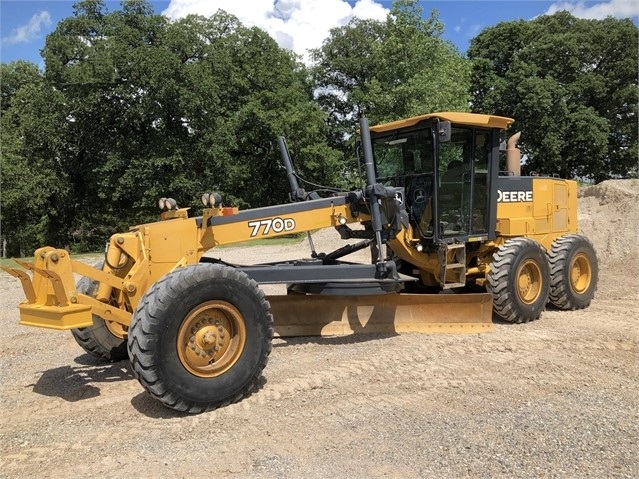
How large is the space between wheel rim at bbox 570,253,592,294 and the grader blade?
2.47m

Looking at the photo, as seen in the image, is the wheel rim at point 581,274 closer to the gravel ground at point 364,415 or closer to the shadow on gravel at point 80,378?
the gravel ground at point 364,415

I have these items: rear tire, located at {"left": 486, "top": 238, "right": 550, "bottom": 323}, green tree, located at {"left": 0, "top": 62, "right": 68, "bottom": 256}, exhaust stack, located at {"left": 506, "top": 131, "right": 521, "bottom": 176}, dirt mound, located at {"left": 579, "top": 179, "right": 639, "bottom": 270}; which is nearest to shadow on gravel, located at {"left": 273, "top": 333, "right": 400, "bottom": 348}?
rear tire, located at {"left": 486, "top": 238, "right": 550, "bottom": 323}

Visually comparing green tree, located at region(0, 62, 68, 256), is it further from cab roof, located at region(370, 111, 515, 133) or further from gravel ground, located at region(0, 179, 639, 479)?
cab roof, located at region(370, 111, 515, 133)

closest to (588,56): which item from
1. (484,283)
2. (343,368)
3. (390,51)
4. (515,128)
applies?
(515,128)

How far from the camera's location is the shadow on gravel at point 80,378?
5.09 meters

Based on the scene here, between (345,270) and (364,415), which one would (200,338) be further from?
(345,270)

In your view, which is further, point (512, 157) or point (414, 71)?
point (414, 71)

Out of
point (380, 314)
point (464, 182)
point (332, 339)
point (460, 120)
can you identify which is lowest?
point (332, 339)

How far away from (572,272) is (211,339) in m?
6.20

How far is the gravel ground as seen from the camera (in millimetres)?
3652

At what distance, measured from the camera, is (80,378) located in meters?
5.50

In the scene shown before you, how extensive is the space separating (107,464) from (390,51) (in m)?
25.6

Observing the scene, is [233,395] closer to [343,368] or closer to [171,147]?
[343,368]

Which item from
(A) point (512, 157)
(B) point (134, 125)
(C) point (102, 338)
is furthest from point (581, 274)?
(B) point (134, 125)
